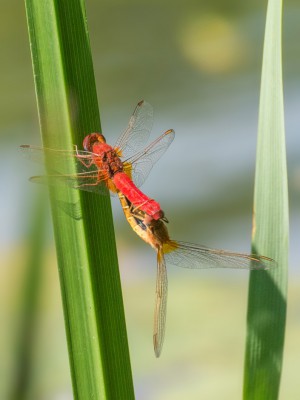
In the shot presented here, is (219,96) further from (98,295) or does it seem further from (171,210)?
(98,295)

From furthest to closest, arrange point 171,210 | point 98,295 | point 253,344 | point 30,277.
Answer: point 171,210 < point 30,277 < point 253,344 < point 98,295

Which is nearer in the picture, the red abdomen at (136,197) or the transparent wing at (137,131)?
the red abdomen at (136,197)

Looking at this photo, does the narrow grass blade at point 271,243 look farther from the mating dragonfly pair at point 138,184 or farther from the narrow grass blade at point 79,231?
the narrow grass blade at point 79,231

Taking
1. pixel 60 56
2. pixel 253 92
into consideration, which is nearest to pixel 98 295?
pixel 60 56

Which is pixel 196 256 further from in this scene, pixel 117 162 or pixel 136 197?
pixel 117 162

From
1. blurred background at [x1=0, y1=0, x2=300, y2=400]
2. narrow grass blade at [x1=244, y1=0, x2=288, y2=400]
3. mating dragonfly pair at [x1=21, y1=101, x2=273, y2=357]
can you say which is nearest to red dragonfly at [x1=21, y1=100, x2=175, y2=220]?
mating dragonfly pair at [x1=21, y1=101, x2=273, y2=357]

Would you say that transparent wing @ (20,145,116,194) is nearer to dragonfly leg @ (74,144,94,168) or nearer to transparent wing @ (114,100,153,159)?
dragonfly leg @ (74,144,94,168)

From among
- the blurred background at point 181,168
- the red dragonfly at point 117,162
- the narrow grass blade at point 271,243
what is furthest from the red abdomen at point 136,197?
the blurred background at point 181,168

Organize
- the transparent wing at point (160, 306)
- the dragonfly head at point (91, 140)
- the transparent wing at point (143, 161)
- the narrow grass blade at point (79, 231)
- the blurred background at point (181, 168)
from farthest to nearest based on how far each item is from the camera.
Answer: the blurred background at point (181, 168) < the transparent wing at point (143, 161) < the transparent wing at point (160, 306) < the dragonfly head at point (91, 140) < the narrow grass blade at point (79, 231)

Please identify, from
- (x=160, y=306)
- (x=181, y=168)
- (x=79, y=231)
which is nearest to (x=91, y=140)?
(x=79, y=231)
